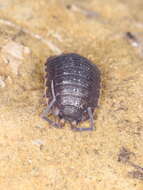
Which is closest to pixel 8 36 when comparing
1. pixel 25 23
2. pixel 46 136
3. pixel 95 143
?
pixel 25 23

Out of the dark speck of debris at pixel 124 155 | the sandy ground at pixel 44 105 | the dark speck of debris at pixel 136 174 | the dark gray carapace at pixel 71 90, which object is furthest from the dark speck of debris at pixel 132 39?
the dark speck of debris at pixel 136 174

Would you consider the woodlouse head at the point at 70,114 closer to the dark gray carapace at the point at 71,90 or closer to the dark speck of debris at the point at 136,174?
the dark gray carapace at the point at 71,90

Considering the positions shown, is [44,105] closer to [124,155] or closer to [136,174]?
[124,155]

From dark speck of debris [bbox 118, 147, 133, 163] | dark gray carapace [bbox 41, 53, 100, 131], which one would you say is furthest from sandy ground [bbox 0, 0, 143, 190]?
dark gray carapace [bbox 41, 53, 100, 131]

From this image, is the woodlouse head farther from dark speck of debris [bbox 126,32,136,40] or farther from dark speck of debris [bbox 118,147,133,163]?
dark speck of debris [bbox 126,32,136,40]

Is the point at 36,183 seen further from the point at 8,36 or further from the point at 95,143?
the point at 8,36
